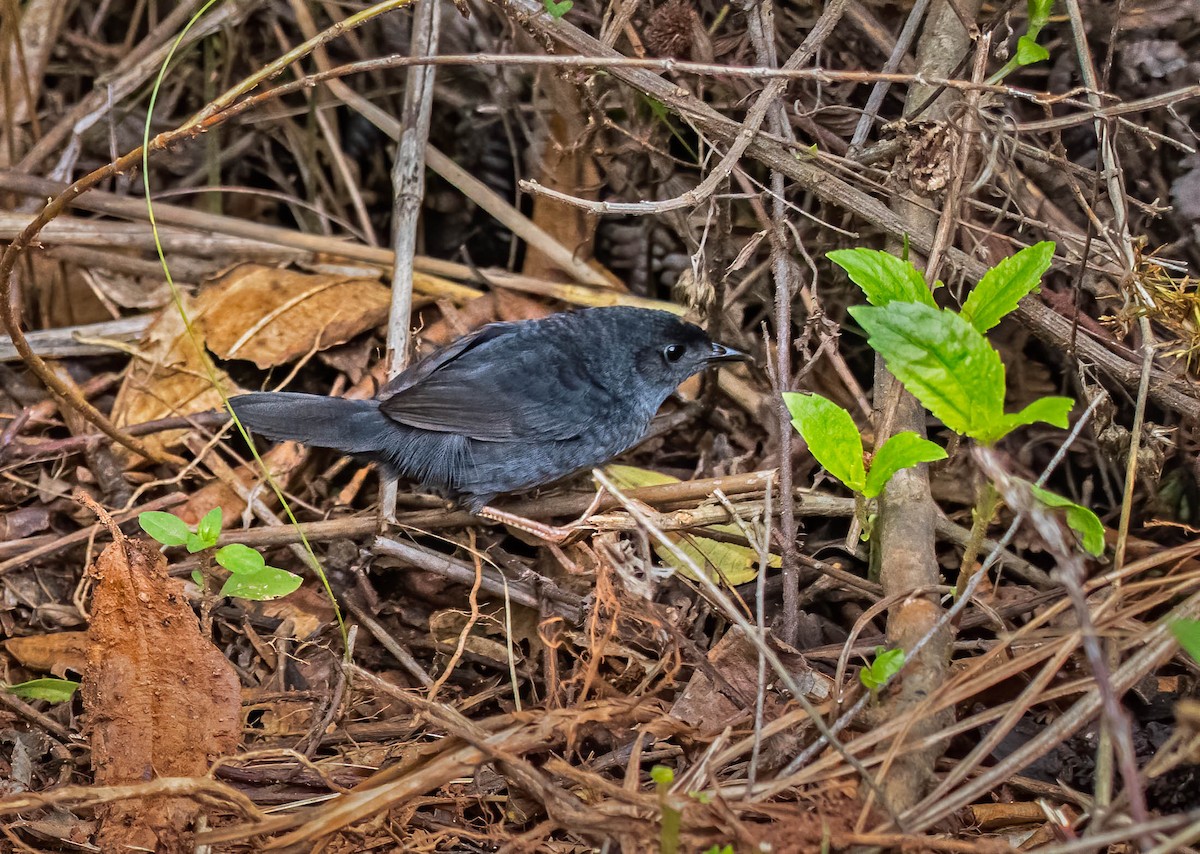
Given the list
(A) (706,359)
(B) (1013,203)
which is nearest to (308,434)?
(A) (706,359)

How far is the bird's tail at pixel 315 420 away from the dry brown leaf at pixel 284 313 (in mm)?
556

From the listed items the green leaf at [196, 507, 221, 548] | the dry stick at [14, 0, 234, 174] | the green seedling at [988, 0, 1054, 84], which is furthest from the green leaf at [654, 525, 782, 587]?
the dry stick at [14, 0, 234, 174]

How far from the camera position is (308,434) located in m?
3.45

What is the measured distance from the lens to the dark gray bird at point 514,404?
3.54 m

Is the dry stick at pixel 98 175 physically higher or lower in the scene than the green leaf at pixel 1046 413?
higher

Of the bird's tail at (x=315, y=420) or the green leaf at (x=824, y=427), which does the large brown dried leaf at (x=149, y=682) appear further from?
the green leaf at (x=824, y=427)

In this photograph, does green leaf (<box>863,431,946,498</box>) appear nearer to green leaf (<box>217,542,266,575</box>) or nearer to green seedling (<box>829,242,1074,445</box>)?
green seedling (<box>829,242,1074,445</box>)

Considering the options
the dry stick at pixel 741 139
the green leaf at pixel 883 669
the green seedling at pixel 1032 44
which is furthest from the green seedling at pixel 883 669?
the green seedling at pixel 1032 44

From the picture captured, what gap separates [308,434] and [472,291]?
116 cm

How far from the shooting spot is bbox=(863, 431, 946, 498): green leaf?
7.97ft

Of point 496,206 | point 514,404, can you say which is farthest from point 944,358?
point 496,206

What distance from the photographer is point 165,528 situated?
2.87m

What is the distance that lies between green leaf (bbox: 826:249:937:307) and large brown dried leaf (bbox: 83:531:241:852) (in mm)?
2011

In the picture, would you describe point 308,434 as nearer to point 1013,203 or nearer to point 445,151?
point 445,151
